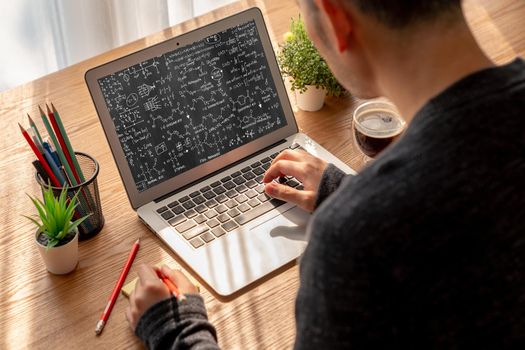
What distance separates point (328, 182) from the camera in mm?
1303

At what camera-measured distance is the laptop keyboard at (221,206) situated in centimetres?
128

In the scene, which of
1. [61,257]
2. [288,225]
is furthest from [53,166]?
[288,225]

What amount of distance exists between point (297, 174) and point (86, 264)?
0.41 meters

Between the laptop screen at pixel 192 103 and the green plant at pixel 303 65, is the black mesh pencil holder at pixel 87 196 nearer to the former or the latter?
the laptop screen at pixel 192 103

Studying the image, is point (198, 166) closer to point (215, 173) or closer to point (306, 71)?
point (215, 173)

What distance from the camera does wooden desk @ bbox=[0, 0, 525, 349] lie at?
1122 mm

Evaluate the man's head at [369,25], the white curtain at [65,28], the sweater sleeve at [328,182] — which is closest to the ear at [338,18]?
the man's head at [369,25]

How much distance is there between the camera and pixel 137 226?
1.32 metres

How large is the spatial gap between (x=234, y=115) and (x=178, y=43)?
0.57 feet

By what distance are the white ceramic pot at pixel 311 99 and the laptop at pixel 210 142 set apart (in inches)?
3.2

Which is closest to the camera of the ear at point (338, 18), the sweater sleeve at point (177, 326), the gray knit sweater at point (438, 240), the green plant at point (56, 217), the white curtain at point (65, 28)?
the gray knit sweater at point (438, 240)

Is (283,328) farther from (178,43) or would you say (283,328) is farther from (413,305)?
(178,43)

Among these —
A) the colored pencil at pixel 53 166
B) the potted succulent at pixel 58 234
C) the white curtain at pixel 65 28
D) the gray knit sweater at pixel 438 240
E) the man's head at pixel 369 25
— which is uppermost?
the man's head at pixel 369 25

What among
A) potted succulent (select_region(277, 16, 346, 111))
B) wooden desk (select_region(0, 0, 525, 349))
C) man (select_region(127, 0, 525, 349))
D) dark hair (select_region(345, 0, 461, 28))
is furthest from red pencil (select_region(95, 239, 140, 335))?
dark hair (select_region(345, 0, 461, 28))
